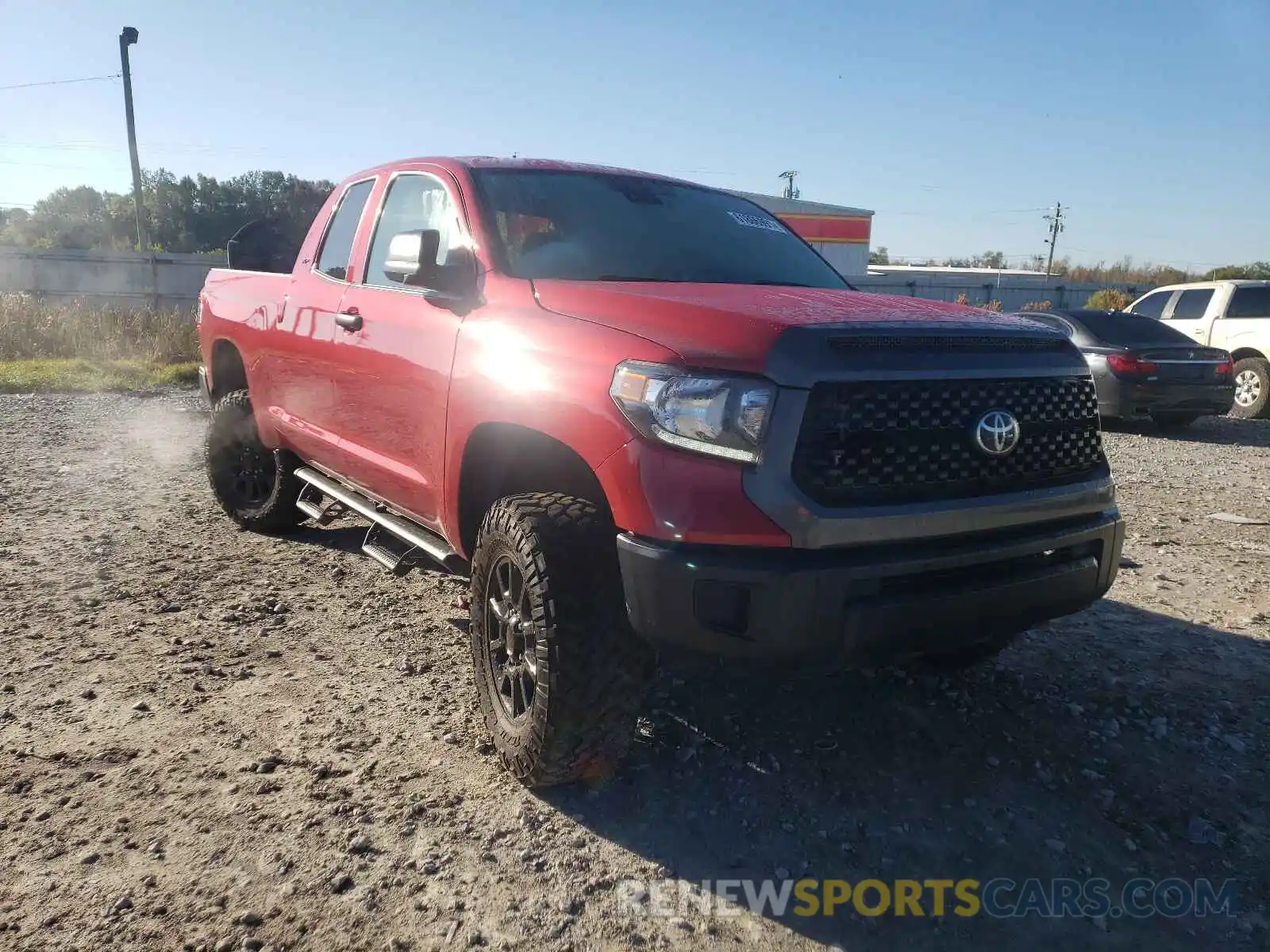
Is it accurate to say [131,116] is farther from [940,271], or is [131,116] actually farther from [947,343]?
[940,271]

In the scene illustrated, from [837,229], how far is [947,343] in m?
39.4

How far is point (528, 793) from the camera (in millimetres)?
2842

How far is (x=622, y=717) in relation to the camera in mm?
2658

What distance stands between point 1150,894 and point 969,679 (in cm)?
128

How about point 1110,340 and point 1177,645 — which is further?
point 1110,340

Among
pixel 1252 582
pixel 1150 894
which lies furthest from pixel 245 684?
pixel 1252 582

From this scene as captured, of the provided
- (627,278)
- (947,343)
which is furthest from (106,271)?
(947,343)

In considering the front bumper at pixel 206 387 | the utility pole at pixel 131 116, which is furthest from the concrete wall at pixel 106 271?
the front bumper at pixel 206 387

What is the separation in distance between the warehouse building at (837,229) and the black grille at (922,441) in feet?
118

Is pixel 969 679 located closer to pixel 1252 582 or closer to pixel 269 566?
pixel 1252 582

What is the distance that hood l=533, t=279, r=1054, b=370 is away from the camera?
2381 millimetres

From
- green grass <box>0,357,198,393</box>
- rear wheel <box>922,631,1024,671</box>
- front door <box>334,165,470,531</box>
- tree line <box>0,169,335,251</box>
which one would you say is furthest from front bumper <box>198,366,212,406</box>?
tree line <box>0,169,335,251</box>

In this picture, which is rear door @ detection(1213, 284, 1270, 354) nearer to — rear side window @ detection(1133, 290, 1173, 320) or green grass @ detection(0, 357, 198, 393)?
rear side window @ detection(1133, 290, 1173, 320)

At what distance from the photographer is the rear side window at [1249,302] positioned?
40.2ft
